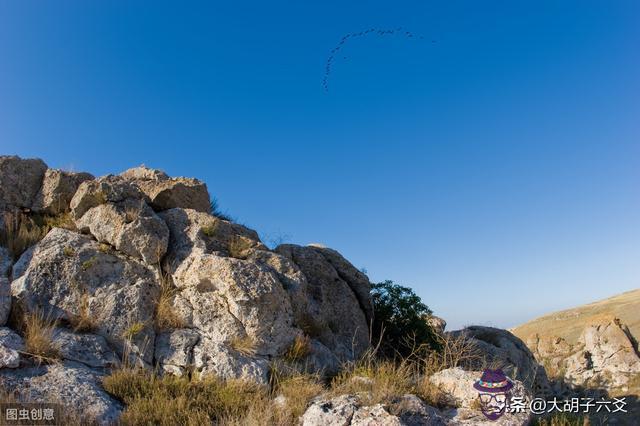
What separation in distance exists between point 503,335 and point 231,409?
59.8 ft

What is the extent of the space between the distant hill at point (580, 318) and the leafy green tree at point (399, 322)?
131 feet

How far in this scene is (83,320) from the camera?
8336 millimetres

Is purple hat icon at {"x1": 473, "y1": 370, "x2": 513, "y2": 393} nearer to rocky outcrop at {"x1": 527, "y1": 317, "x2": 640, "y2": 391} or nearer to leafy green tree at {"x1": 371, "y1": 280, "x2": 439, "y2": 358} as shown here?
leafy green tree at {"x1": 371, "y1": 280, "x2": 439, "y2": 358}

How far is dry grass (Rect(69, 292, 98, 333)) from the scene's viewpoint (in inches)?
326

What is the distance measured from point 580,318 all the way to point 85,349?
5799 centimetres

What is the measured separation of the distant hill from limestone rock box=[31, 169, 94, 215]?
48.0m

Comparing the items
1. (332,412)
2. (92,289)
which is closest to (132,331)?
(92,289)

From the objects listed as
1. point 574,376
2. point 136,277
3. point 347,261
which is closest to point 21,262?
point 136,277

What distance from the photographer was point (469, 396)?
23.5 ft

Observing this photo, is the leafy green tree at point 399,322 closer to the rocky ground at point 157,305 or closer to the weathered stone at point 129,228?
the rocky ground at point 157,305

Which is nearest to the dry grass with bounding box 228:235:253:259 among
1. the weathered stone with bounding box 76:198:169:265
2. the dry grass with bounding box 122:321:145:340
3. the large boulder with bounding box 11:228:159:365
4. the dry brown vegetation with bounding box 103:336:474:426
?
the weathered stone with bounding box 76:198:169:265

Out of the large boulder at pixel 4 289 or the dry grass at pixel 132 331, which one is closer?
the large boulder at pixel 4 289

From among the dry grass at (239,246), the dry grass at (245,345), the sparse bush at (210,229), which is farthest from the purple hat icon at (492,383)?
the sparse bush at (210,229)

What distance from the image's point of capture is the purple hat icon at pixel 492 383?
703 cm
